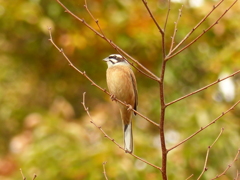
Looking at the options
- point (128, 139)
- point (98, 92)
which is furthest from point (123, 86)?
point (98, 92)

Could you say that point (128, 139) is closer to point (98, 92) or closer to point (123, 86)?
point (123, 86)

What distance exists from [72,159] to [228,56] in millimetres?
2371

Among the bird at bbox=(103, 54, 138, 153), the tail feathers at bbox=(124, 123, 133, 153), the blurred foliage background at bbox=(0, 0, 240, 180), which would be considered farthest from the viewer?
the blurred foliage background at bbox=(0, 0, 240, 180)

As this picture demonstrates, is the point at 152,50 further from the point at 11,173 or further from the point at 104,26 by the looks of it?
the point at 11,173

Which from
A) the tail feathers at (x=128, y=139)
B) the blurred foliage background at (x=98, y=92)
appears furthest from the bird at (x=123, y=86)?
the blurred foliage background at (x=98, y=92)

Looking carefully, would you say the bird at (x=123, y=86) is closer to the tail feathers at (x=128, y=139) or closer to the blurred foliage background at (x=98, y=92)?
the tail feathers at (x=128, y=139)

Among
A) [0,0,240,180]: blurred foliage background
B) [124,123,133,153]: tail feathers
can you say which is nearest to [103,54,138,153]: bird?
[124,123,133,153]: tail feathers

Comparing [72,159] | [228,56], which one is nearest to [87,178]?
[72,159]

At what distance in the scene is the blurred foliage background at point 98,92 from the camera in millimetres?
6770

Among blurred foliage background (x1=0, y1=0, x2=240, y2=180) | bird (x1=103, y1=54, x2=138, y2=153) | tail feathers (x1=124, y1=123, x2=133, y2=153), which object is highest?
bird (x1=103, y1=54, x2=138, y2=153)

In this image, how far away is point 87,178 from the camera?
20.8 feet

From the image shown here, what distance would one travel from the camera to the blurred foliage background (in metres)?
6.77

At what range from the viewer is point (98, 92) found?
950 centimetres

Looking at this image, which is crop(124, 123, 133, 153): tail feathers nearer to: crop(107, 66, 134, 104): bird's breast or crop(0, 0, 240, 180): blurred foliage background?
crop(107, 66, 134, 104): bird's breast
